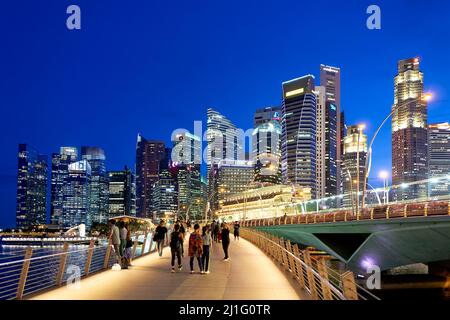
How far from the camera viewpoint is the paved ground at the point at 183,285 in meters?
13.1

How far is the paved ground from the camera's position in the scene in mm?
13086

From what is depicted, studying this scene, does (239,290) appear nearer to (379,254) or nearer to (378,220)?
(378,220)

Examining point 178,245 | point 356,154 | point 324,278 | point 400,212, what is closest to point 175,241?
point 178,245

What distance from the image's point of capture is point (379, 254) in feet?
143

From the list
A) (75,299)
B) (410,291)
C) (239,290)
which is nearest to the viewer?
(75,299)

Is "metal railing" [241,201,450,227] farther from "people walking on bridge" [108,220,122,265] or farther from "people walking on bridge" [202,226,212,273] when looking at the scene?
"people walking on bridge" [108,220,122,265]

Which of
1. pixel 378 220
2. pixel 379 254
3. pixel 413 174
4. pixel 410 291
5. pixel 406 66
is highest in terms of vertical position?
pixel 406 66

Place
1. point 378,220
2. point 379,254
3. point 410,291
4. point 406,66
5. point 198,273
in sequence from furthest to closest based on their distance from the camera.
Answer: point 406,66, point 410,291, point 379,254, point 378,220, point 198,273

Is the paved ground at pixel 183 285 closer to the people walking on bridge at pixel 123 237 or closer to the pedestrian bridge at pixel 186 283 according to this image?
the pedestrian bridge at pixel 186 283

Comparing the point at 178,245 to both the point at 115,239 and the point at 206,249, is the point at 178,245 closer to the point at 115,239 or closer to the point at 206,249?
the point at 206,249

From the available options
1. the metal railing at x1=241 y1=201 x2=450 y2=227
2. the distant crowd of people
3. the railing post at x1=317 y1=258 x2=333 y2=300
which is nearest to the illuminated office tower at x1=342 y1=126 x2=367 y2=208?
the metal railing at x1=241 y1=201 x2=450 y2=227

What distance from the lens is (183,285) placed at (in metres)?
15.4
